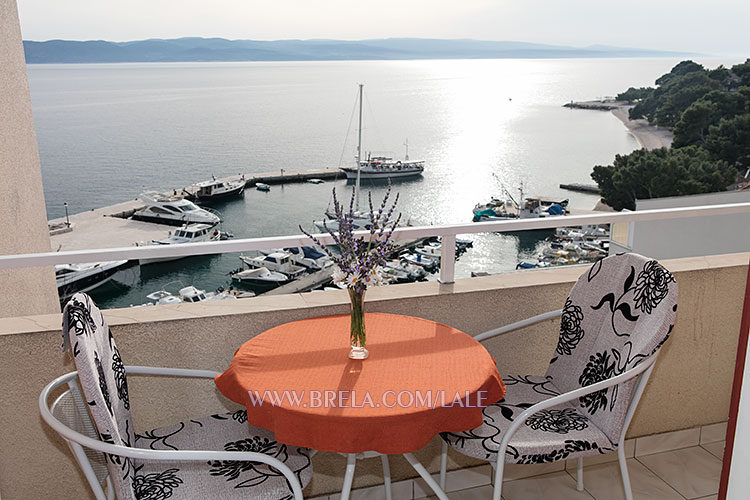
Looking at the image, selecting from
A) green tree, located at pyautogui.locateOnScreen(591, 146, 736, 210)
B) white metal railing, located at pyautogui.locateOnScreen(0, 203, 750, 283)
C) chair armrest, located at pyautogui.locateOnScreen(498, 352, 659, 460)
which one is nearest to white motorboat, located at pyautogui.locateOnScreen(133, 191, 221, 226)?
white metal railing, located at pyautogui.locateOnScreen(0, 203, 750, 283)

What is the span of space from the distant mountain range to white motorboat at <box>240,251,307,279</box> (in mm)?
16372

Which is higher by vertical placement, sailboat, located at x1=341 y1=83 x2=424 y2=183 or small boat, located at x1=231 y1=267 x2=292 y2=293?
small boat, located at x1=231 y1=267 x2=292 y2=293

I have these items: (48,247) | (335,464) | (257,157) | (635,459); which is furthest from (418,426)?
(257,157)

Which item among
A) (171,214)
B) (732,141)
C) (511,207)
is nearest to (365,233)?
(171,214)

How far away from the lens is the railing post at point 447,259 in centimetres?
211

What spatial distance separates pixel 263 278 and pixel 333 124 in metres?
18.2

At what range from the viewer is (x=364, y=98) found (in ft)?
67.0

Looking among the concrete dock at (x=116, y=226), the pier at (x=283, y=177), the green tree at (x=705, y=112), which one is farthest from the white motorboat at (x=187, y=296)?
the green tree at (x=705, y=112)

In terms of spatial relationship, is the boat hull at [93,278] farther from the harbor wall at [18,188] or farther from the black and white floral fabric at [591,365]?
the black and white floral fabric at [591,365]

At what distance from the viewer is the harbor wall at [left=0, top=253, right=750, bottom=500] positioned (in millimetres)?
1798

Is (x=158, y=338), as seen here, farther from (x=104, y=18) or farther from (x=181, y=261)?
(x=104, y=18)

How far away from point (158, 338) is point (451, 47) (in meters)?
20.4

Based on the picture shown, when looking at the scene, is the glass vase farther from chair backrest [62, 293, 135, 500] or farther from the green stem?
chair backrest [62, 293, 135, 500]

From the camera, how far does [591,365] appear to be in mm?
1854
